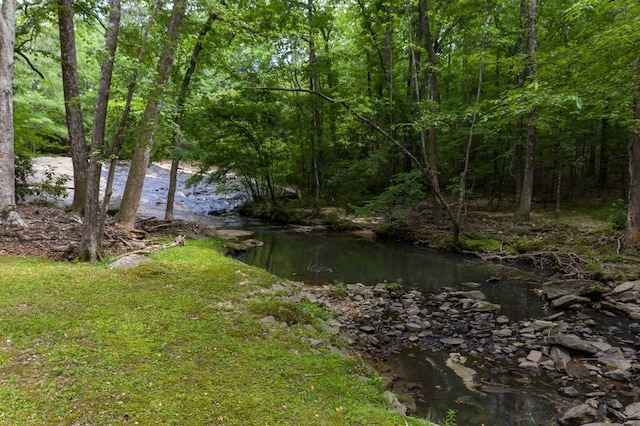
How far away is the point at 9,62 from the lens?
25.4 ft

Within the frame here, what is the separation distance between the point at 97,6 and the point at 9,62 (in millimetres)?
3613

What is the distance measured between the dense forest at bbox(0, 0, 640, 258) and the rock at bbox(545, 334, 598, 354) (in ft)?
11.8

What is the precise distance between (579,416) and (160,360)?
440cm

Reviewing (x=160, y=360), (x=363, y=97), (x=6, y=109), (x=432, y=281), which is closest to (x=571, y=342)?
(x=432, y=281)

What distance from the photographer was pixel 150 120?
7.00 metres

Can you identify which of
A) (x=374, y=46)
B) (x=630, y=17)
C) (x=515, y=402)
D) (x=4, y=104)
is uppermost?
(x=374, y=46)

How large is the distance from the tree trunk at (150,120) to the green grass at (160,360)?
3.17 metres

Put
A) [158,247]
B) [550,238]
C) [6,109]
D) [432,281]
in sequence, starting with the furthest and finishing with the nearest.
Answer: [550,238], [432,281], [158,247], [6,109]

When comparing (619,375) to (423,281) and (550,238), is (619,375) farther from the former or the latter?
(550,238)

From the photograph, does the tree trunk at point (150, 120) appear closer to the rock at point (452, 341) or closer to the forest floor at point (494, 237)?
the forest floor at point (494, 237)

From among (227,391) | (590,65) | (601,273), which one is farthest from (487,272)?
(227,391)

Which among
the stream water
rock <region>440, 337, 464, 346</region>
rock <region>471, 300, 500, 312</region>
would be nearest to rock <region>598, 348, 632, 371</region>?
the stream water

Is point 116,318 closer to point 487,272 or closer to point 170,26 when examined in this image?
point 170,26

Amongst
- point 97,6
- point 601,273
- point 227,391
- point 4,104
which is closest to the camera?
point 227,391
